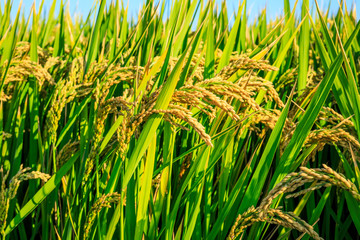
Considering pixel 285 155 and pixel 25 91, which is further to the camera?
pixel 25 91

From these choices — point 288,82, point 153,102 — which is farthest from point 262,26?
point 153,102

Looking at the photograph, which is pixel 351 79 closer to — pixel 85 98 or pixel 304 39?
pixel 304 39

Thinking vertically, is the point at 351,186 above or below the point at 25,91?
below

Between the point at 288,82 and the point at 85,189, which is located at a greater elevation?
the point at 288,82

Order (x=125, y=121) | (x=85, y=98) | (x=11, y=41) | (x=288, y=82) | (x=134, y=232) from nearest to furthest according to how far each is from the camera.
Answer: (x=125, y=121) < (x=134, y=232) < (x=85, y=98) < (x=11, y=41) < (x=288, y=82)

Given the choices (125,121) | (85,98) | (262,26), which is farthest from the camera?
(262,26)

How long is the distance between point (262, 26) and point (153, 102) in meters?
2.08

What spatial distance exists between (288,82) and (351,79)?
637mm

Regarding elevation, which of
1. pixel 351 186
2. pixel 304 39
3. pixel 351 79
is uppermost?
pixel 304 39

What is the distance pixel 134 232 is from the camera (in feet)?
4.24

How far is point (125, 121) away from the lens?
3.49 ft

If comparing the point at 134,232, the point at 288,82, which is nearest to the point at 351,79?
the point at 288,82

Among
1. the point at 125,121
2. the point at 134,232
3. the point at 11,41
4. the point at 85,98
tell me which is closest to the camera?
the point at 125,121

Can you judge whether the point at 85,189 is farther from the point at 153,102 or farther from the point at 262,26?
the point at 262,26
